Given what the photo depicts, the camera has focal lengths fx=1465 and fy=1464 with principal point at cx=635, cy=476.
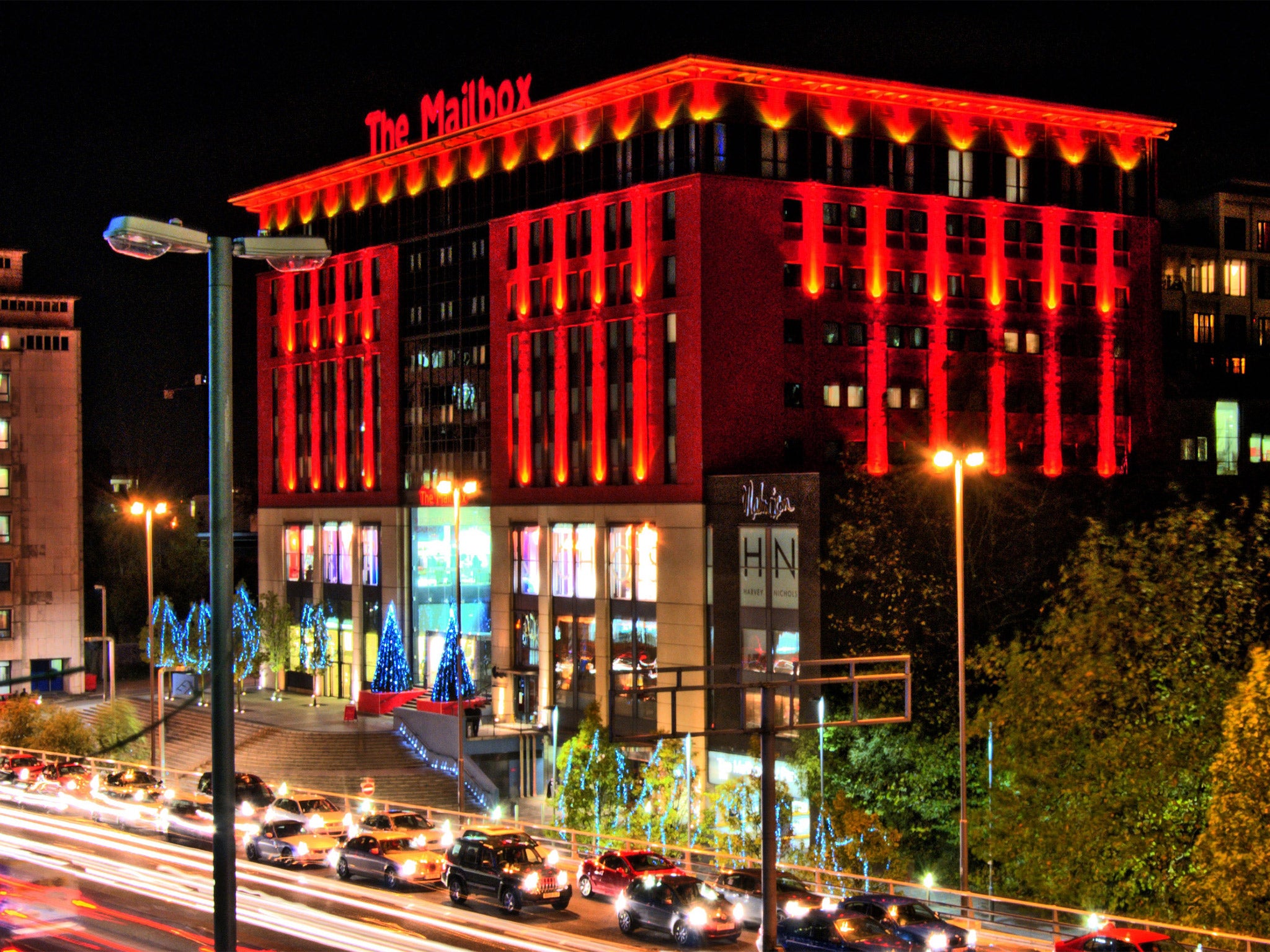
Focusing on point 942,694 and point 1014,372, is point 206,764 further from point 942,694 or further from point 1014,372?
point 1014,372

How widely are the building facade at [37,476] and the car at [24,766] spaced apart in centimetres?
3606

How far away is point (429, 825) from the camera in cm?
4409

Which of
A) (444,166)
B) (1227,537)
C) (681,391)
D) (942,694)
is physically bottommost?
(942,694)

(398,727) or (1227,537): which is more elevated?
(1227,537)

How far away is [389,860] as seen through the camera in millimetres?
38250

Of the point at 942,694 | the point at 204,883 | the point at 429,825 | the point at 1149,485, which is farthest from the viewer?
the point at 1149,485

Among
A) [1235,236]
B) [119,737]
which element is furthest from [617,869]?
[1235,236]

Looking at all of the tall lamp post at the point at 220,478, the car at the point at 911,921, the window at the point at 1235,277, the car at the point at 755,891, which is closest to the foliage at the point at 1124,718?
the car at the point at 911,921

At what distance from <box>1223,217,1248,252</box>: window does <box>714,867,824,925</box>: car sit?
6765cm

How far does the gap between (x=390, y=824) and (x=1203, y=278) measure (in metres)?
67.5

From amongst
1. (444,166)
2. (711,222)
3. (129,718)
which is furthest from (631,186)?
(129,718)

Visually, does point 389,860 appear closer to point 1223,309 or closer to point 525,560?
point 525,560

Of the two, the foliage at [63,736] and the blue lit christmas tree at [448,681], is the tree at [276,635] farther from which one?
the blue lit christmas tree at [448,681]

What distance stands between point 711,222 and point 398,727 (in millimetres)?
26826
